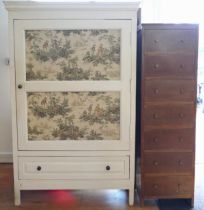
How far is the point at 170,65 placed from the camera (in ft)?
7.12

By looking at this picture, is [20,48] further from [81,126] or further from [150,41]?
[150,41]

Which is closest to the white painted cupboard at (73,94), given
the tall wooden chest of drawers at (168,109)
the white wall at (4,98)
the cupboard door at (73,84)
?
the cupboard door at (73,84)

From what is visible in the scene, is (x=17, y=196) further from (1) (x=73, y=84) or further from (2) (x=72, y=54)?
(2) (x=72, y=54)

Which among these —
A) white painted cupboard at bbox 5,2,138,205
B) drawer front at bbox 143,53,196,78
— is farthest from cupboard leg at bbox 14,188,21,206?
drawer front at bbox 143,53,196,78

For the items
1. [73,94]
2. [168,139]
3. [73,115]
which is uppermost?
[73,94]

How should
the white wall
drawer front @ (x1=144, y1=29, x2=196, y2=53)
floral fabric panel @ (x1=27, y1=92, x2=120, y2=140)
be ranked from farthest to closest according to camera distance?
the white wall
floral fabric panel @ (x1=27, y1=92, x2=120, y2=140)
drawer front @ (x1=144, y1=29, x2=196, y2=53)

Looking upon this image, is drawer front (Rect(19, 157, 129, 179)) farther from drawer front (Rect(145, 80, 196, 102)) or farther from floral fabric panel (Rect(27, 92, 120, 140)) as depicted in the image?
drawer front (Rect(145, 80, 196, 102))

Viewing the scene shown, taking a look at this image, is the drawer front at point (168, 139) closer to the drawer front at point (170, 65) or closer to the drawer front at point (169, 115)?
the drawer front at point (169, 115)

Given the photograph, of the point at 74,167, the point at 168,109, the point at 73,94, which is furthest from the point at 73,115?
the point at 168,109

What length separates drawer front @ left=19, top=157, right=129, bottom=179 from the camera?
2.30 m

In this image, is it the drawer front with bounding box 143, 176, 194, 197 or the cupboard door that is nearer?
the cupboard door

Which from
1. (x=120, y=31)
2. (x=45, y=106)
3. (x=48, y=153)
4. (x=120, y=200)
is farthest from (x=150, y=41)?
(x=120, y=200)

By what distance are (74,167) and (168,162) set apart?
2.33 feet

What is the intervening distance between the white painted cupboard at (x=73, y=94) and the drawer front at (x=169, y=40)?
0.38 feet
